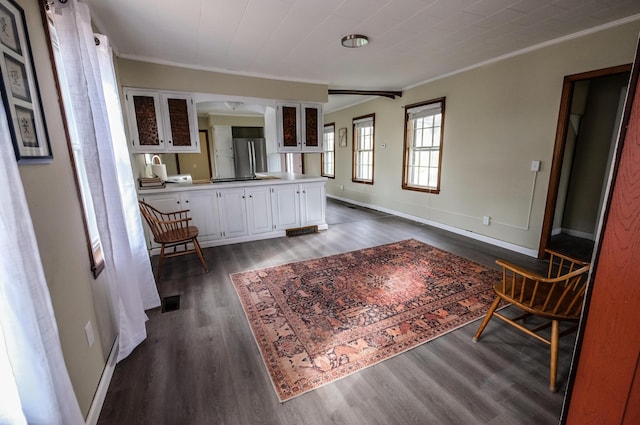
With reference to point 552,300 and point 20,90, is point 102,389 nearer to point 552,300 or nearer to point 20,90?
point 20,90

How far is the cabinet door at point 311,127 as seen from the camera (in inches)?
184

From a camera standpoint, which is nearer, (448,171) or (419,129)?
(448,171)

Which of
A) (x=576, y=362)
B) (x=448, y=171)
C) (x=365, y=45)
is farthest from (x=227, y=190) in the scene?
(x=576, y=362)

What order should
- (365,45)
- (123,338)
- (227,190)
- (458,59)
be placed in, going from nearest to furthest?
1. (123,338)
2. (365,45)
3. (458,59)
4. (227,190)

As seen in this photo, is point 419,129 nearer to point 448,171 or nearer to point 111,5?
point 448,171

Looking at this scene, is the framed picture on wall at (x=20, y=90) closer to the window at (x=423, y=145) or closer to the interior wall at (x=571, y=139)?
the window at (x=423, y=145)

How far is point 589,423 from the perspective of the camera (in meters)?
1.04

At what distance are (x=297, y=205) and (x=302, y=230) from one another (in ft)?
1.47

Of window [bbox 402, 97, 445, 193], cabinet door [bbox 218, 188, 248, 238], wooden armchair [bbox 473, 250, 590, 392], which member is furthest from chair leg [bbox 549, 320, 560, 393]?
cabinet door [bbox 218, 188, 248, 238]

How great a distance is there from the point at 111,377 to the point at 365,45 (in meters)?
3.75

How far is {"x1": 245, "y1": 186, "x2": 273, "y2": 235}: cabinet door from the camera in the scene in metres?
4.27

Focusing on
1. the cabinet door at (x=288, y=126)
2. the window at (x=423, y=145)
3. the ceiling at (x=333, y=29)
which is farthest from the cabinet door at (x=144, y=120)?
the window at (x=423, y=145)

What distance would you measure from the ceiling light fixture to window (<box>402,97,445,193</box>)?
2227mm

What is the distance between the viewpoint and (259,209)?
436 centimetres
